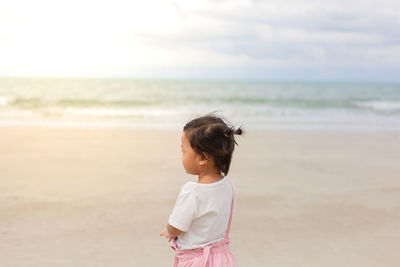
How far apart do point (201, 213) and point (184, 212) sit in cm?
7

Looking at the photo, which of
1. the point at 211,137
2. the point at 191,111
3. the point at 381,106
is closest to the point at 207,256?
the point at 211,137

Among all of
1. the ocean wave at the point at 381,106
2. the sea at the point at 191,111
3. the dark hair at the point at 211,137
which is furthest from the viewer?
the ocean wave at the point at 381,106

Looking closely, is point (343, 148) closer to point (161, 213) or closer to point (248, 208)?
point (248, 208)

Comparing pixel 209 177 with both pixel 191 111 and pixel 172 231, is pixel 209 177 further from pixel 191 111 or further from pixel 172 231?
pixel 191 111

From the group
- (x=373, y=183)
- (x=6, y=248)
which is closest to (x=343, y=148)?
(x=373, y=183)

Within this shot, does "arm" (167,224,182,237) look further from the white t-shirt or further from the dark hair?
the dark hair

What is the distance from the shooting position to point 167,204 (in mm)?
4664

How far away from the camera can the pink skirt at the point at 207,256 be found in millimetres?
1908

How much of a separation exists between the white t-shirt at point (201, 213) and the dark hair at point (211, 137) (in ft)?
0.42

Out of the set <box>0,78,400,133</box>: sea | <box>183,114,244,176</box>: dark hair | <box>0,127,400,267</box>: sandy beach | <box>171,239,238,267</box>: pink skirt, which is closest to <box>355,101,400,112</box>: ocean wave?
<box>0,78,400,133</box>: sea

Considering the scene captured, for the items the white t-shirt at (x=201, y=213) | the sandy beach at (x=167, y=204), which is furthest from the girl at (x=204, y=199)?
the sandy beach at (x=167, y=204)

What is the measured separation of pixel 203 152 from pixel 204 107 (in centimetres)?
2119

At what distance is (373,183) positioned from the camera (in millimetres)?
5660

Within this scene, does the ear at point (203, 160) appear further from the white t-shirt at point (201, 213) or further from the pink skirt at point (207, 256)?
the pink skirt at point (207, 256)
